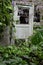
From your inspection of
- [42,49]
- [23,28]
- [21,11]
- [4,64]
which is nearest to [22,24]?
[23,28]

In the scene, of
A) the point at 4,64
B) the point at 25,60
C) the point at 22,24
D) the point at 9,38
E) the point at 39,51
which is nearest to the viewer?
the point at 4,64

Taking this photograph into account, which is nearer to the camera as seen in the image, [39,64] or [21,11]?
[39,64]

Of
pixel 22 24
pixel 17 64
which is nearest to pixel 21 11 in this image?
pixel 22 24

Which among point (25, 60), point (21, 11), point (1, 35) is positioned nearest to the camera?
point (25, 60)

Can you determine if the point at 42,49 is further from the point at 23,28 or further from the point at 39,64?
the point at 23,28

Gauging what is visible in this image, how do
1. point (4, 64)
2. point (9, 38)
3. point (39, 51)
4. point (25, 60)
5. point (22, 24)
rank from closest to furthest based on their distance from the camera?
point (4, 64) < point (25, 60) < point (39, 51) < point (9, 38) < point (22, 24)

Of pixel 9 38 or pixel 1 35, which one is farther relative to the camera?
pixel 9 38

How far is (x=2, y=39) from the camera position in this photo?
2580 millimetres

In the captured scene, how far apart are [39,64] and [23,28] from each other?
9.25ft

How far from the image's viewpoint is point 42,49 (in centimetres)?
136

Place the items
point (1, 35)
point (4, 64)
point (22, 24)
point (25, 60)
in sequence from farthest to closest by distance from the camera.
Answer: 1. point (22, 24)
2. point (1, 35)
3. point (25, 60)
4. point (4, 64)

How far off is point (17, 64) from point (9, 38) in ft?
5.27

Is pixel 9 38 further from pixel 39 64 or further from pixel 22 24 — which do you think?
pixel 39 64

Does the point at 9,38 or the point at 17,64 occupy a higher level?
the point at 17,64
